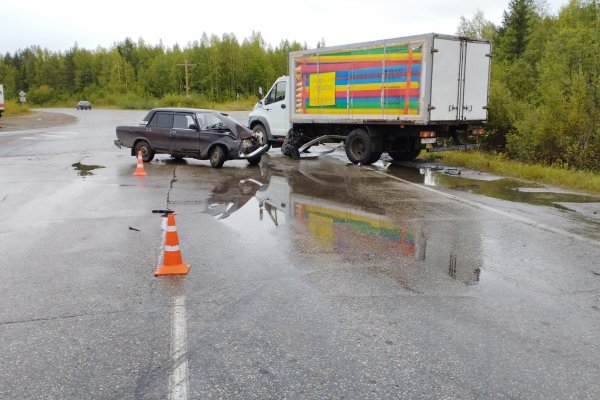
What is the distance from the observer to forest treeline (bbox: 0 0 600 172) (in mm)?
15602

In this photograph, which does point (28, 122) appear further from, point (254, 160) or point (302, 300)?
point (302, 300)

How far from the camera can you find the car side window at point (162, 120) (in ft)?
52.7

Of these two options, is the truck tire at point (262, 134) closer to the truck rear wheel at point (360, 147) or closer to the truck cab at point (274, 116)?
the truck cab at point (274, 116)

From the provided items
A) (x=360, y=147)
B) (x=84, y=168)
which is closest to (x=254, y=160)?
(x=360, y=147)

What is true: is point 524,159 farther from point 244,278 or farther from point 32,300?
point 32,300

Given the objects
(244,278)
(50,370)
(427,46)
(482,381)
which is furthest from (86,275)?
(427,46)

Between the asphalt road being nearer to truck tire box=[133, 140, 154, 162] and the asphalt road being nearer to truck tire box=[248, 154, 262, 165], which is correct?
truck tire box=[248, 154, 262, 165]

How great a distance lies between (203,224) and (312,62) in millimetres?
10016

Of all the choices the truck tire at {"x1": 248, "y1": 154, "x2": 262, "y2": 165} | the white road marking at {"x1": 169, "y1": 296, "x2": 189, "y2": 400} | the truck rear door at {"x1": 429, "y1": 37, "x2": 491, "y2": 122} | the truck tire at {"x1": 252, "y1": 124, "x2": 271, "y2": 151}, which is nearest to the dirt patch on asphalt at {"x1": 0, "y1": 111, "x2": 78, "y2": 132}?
the truck tire at {"x1": 252, "y1": 124, "x2": 271, "y2": 151}

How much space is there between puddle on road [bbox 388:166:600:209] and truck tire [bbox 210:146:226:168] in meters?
4.74

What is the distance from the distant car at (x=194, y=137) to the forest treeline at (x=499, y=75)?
8.42 m

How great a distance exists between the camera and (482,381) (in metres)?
3.56

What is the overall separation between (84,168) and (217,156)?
374 cm

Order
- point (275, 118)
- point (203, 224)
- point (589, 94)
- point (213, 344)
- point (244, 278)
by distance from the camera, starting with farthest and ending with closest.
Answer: point (275, 118) → point (589, 94) → point (203, 224) → point (244, 278) → point (213, 344)
